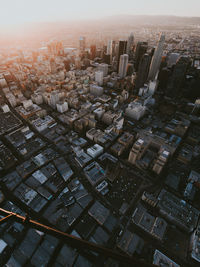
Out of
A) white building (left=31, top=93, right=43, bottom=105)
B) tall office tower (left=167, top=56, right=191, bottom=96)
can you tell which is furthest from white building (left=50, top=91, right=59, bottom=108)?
tall office tower (left=167, top=56, right=191, bottom=96)

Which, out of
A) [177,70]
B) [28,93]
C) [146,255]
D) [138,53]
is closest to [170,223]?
[146,255]

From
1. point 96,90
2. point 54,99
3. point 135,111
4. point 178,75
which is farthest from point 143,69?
point 54,99

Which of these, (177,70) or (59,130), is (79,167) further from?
(177,70)

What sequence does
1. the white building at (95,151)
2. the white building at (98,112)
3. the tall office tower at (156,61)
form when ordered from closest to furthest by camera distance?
the white building at (95,151) < the white building at (98,112) < the tall office tower at (156,61)

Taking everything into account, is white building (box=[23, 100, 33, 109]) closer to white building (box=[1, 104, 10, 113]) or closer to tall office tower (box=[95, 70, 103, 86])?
white building (box=[1, 104, 10, 113])

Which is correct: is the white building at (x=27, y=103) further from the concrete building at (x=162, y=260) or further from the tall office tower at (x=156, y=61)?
the tall office tower at (x=156, y=61)

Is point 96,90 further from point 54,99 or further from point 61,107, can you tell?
point 61,107

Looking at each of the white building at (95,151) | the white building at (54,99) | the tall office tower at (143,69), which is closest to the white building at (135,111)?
the white building at (95,151)
